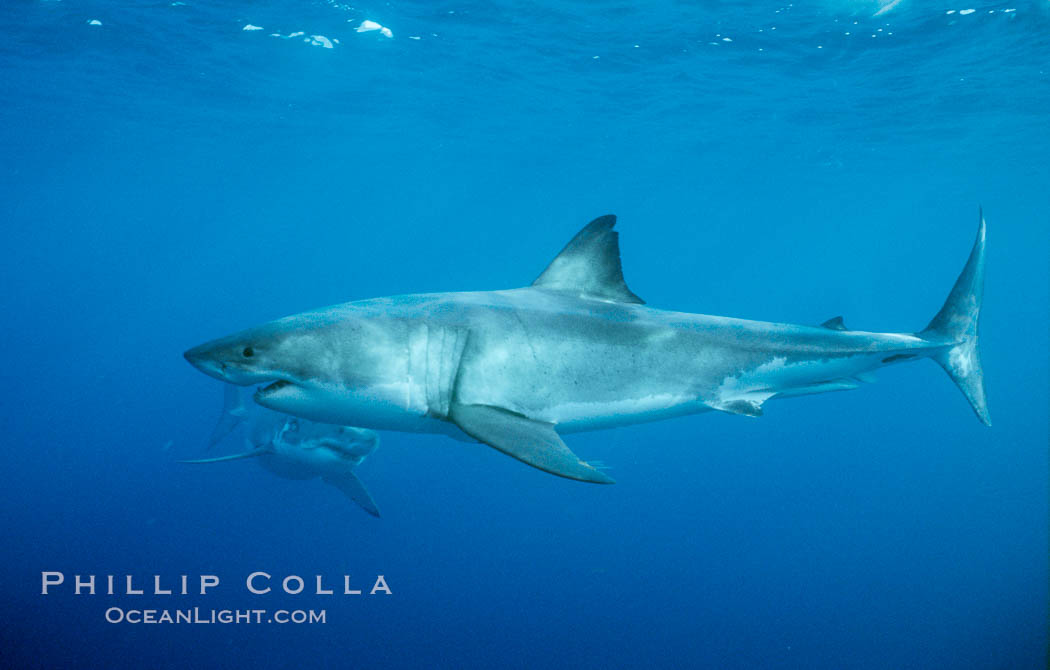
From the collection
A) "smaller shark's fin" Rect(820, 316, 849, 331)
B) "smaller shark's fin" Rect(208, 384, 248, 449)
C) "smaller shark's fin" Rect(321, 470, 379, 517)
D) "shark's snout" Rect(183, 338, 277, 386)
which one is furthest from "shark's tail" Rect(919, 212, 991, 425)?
"smaller shark's fin" Rect(208, 384, 248, 449)

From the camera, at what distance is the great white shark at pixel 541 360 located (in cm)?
301

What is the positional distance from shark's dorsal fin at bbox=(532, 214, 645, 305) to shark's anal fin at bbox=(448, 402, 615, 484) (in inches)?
57.3

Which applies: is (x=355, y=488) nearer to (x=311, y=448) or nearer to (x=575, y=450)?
(x=311, y=448)

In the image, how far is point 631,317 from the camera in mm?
3961

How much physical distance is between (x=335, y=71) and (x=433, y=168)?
24.0 m

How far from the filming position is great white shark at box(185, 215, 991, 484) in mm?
3010

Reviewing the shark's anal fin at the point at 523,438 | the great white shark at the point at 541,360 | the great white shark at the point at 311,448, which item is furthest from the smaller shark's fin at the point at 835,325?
the great white shark at the point at 311,448

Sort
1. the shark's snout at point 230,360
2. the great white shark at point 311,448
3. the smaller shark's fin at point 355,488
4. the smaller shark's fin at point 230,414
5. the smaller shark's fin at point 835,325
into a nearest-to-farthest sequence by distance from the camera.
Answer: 1. the shark's snout at point 230,360
2. the smaller shark's fin at point 835,325
3. the great white shark at point 311,448
4. the smaller shark's fin at point 355,488
5. the smaller shark's fin at point 230,414

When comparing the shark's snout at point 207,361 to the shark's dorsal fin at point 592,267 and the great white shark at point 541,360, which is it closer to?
the great white shark at point 541,360

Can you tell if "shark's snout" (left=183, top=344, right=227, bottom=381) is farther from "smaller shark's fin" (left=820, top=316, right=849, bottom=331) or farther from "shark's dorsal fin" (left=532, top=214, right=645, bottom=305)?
"smaller shark's fin" (left=820, top=316, right=849, bottom=331)

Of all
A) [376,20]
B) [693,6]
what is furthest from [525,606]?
[376,20]

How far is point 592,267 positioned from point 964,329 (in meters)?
3.33

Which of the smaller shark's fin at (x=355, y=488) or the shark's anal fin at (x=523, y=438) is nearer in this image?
the shark's anal fin at (x=523, y=438)

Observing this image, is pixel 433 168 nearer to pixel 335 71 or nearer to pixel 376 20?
pixel 335 71
